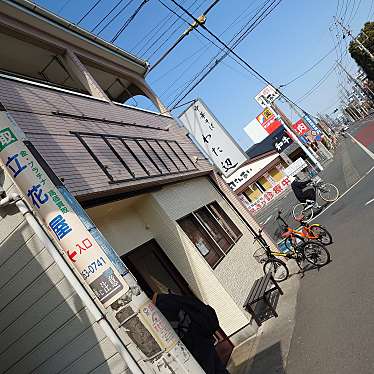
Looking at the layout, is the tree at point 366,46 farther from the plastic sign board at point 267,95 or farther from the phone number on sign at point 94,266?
the phone number on sign at point 94,266

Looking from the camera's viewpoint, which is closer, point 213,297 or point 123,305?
point 123,305

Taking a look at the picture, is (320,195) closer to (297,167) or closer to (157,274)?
(157,274)

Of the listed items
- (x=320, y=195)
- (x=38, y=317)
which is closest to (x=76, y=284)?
(x=38, y=317)

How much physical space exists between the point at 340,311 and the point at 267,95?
38652 millimetres

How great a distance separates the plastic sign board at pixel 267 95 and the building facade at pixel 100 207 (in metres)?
30.7

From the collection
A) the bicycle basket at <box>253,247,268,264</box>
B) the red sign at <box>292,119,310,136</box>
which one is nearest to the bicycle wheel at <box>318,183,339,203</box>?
the bicycle basket at <box>253,247,268,264</box>

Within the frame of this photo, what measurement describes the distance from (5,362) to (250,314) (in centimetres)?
489

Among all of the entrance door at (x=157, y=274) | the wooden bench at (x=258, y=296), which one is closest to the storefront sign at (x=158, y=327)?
the entrance door at (x=157, y=274)

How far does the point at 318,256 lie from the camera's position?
9.52 metres

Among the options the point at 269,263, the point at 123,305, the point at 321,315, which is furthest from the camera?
the point at 269,263

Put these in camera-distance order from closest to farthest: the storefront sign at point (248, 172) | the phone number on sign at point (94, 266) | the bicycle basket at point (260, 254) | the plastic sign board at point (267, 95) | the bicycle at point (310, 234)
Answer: the phone number on sign at point (94, 266)
the bicycle at point (310, 234)
the bicycle basket at point (260, 254)
the plastic sign board at point (267, 95)
the storefront sign at point (248, 172)

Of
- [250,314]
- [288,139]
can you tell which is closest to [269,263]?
[250,314]

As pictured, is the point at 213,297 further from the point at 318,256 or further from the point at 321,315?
the point at 318,256

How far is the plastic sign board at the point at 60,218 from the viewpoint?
349 centimetres
